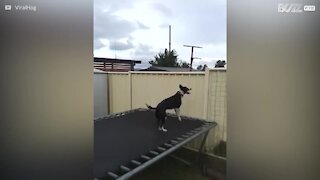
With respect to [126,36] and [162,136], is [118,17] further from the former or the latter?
[162,136]

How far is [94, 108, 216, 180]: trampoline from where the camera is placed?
1.10 meters

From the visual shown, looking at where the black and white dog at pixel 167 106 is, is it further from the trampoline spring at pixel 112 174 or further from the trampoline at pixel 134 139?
the trampoline spring at pixel 112 174

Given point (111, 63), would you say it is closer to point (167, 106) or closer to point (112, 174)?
point (112, 174)

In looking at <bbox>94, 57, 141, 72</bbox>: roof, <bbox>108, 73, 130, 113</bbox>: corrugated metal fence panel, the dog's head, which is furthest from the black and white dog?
<bbox>94, 57, 141, 72</bbox>: roof

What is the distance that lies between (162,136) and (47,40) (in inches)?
49.1

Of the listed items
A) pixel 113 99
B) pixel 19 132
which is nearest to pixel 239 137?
pixel 19 132

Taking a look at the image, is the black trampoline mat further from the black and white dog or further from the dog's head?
the dog's head

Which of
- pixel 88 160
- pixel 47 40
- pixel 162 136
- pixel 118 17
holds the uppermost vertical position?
pixel 118 17

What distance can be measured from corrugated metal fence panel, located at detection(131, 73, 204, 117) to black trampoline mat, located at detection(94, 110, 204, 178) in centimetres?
8

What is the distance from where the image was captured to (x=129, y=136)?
158 centimetres

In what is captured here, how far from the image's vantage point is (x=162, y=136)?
1.61 m

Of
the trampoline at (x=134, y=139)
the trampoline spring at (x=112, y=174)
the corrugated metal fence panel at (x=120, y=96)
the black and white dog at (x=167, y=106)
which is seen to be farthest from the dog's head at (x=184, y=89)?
the trampoline spring at (x=112, y=174)

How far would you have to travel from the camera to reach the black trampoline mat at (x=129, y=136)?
1.13 m

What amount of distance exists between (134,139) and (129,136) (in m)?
0.09
